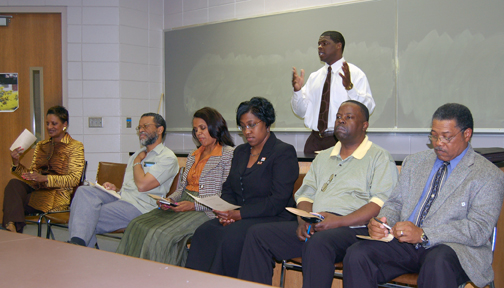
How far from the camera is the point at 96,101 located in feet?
17.1

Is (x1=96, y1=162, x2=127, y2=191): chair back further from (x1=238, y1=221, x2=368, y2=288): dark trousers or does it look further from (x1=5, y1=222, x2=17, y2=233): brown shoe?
(x1=238, y1=221, x2=368, y2=288): dark trousers

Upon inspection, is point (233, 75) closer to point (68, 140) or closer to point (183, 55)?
point (183, 55)

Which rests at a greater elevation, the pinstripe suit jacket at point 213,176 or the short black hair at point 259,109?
the short black hair at point 259,109

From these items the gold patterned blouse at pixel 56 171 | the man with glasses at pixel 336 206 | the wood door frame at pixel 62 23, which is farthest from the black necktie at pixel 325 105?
the wood door frame at pixel 62 23

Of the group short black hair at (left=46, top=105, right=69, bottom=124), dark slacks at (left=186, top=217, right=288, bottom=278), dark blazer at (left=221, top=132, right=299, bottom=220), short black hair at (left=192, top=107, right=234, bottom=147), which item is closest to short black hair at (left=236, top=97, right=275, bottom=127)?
dark blazer at (left=221, top=132, right=299, bottom=220)

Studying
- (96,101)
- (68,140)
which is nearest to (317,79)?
(68,140)

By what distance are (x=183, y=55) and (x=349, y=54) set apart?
227cm

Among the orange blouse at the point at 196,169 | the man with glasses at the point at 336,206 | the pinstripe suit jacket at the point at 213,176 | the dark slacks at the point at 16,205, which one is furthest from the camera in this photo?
the dark slacks at the point at 16,205

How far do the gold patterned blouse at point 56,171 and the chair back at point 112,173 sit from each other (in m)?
0.23

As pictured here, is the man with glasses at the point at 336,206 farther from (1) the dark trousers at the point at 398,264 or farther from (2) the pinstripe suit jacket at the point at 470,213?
(2) the pinstripe suit jacket at the point at 470,213

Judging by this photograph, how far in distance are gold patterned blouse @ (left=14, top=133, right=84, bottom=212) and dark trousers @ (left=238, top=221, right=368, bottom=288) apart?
200cm

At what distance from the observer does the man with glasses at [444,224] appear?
5.78 ft

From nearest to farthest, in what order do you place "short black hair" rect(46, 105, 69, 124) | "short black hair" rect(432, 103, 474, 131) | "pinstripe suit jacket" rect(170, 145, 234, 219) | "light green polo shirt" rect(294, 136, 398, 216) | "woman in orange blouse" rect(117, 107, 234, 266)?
"short black hair" rect(432, 103, 474, 131) < "light green polo shirt" rect(294, 136, 398, 216) < "woman in orange blouse" rect(117, 107, 234, 266) < "pinstripe suit jacket" rect(170, 145, 234, 219) < "short black hair" rect(46, 105, 69, 124)

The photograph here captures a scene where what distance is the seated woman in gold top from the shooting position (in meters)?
3.40
